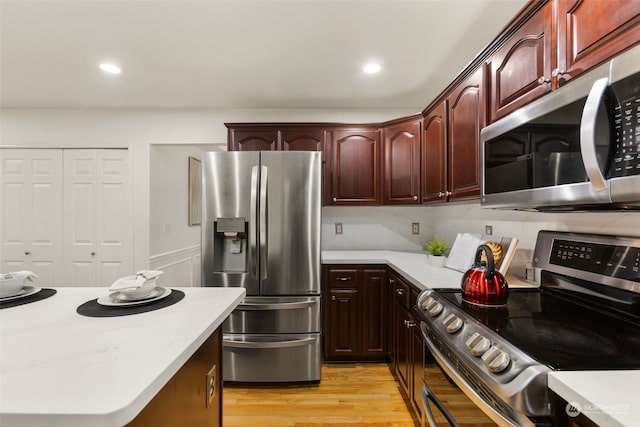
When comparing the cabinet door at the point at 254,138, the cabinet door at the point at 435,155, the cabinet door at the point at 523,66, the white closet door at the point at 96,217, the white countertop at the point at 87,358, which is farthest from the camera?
the white closet door at the point at 96,217

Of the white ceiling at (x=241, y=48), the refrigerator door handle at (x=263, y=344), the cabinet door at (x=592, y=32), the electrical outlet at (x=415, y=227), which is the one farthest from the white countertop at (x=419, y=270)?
the white ceiling at (x=241, y=48)

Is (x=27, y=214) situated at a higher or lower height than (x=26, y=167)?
lower

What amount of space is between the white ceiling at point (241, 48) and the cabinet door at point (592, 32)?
714 millimetres

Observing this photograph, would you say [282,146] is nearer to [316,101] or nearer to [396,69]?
[316,101]

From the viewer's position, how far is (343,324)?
258 cm

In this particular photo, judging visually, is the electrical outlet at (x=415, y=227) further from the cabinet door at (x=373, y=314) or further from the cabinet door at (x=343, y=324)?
the cabinet door at (x=343, y=324)

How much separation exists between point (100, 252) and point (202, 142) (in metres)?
1.68

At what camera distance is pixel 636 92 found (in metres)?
0.76

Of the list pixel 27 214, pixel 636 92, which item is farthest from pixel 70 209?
pixel 636 92

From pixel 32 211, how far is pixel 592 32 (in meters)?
4.76

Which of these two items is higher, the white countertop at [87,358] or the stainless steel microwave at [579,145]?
the stainless steel microwave at [579,145]

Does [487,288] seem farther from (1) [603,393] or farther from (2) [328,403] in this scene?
(2) [328,403]

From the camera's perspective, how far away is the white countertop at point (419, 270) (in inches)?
65.1

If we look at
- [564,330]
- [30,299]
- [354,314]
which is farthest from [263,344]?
[564,330]
